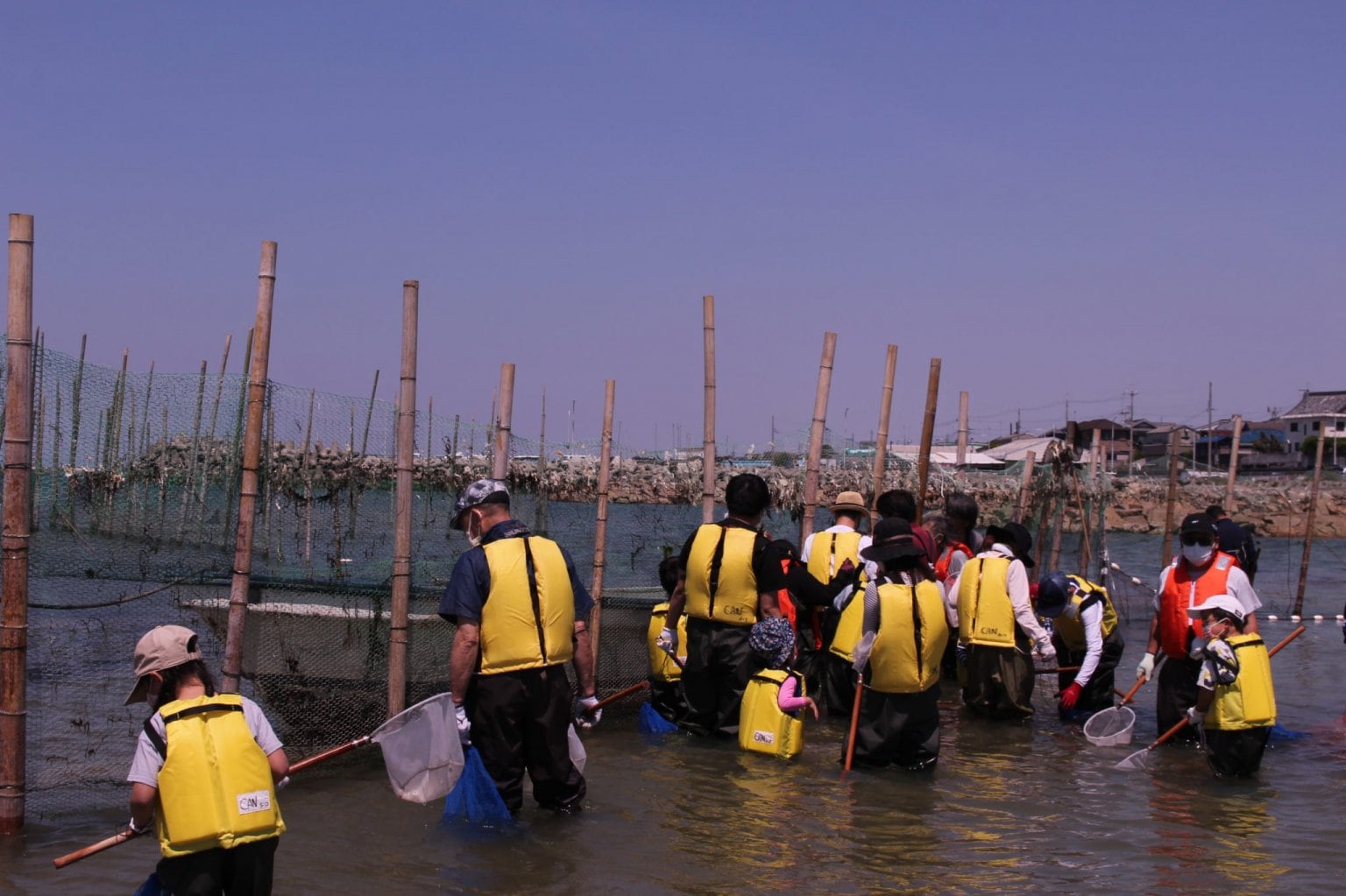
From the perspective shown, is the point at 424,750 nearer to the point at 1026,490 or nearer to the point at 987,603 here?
the point at 987,603

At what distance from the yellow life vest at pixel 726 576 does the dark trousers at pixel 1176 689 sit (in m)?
2.81

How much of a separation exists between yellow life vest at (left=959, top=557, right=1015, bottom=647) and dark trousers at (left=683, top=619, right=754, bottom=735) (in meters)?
1.91

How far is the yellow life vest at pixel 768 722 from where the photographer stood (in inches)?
303

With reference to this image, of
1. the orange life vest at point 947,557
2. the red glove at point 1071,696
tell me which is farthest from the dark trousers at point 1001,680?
the orange life vest at point 947,557

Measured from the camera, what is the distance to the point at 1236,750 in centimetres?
762

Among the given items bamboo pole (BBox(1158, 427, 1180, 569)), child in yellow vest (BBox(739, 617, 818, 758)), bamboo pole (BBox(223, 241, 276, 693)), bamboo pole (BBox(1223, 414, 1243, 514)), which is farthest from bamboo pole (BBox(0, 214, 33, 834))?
bamboo pole (BBox(1223, 414, 1243, 514))

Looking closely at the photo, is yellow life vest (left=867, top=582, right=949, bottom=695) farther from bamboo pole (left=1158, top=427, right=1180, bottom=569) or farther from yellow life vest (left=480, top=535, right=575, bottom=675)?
bamboo pole (left=1158, top=427, right=1180, bottom=569)

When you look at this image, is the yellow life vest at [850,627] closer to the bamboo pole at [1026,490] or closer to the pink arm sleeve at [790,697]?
the pink arm sleeve at [790,697]

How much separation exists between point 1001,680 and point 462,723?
4.72m

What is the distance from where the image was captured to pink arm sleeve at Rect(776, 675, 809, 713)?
7.57 metres

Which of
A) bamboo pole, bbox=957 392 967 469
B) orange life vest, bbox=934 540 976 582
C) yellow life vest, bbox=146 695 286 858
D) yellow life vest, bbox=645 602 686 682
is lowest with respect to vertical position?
yellow life vest, bbox=645 602 686 682

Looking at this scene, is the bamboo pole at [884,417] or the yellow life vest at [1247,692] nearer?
the yellow life vest at [1247,692]

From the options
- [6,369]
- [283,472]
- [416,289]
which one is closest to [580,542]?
[283,472]

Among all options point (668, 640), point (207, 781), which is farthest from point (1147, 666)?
point (207, 781)
